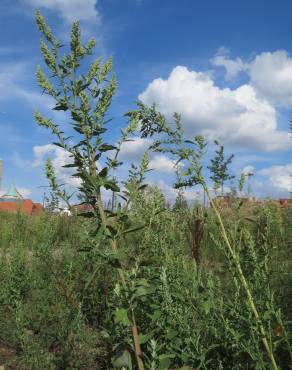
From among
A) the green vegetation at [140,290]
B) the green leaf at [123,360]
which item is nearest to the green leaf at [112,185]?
the green vegetation at [140,290]

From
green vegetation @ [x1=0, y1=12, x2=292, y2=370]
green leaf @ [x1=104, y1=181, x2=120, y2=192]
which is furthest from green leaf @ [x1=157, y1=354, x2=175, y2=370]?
green leaf @ [x1=104, y1=181, x2=120, y2=192]

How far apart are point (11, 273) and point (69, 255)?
0.87 meters

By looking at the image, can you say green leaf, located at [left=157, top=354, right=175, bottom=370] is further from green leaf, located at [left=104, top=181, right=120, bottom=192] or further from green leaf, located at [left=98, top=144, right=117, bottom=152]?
green leaf, located at [left=98, top=144, right=117, bottom=152]

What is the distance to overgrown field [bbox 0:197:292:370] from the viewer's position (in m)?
2.47

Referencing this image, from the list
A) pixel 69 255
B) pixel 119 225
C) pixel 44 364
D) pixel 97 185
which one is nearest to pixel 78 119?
pixel 97 185

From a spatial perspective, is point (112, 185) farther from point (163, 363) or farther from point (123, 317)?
point (163, 363)

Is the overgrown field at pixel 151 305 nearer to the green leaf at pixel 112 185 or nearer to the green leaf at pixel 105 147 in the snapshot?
the green leaf at pixel 112 185

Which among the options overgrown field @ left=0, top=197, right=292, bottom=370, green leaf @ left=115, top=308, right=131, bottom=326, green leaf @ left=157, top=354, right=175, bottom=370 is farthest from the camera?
overgrown field @ left=0, top=197, right=292, bottom=370

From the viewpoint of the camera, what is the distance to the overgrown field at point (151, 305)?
2.47 meters

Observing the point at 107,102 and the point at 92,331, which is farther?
the point at 92,331

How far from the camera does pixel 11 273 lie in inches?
192

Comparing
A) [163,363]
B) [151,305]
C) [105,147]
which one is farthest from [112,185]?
[163,363]

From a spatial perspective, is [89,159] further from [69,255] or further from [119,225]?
[69,255]

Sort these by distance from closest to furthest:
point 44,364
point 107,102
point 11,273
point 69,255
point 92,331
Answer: point 107,102 < point 44,364 < point 92,331 < point 11,273 < point 69,255
